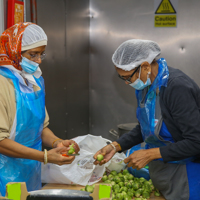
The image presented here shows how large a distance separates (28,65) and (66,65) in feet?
5.87

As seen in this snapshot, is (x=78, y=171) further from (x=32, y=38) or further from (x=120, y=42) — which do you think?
(x=120, y=42)

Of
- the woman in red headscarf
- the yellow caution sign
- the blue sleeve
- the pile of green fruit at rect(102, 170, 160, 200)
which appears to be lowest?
the pile of green fruit at rect(102, 170, 160, 200)

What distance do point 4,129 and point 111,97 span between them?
2.61m

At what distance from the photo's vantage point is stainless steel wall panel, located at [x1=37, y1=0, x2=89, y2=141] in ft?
9.93

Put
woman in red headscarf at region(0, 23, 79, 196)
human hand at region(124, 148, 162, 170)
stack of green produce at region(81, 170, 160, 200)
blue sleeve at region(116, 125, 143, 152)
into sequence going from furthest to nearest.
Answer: blue sleeve at region(116, 125, 143, 152)
stack of green produce at region(81, 170, 160, 200)
human hand at region(124, 148, 162, 170)
woman in red headscarf at region(0, 23, 79, 196)

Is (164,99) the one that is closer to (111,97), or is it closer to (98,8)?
(111,97)

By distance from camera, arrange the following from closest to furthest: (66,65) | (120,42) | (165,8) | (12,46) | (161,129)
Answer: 1. (12,46)
2. (161,129)
3. (66,65)
4. (165,8)
5. (120,42)

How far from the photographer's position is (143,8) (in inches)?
147

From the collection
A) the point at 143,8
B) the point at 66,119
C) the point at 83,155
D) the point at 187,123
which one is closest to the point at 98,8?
the point at 143,8

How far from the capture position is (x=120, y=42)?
12.9 feet

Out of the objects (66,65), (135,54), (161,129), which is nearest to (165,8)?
(66,65)

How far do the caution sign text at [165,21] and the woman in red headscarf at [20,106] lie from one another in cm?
236

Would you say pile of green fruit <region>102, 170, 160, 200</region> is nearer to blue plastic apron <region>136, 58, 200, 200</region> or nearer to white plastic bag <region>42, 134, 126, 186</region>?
white plastic bag <region>42, 134, 126, 186</region>


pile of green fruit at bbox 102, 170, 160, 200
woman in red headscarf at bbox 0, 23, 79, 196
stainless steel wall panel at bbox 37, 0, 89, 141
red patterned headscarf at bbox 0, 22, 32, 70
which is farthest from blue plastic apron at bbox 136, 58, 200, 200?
stainless steel wall panel at bbox 37, 0, 89, 141
